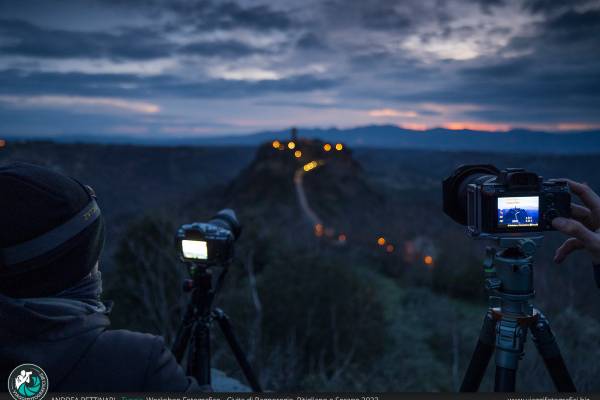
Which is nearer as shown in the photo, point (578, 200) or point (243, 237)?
point (578, 200)

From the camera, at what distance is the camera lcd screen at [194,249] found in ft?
8.18

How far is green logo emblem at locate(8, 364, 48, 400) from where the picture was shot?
117 centimetres

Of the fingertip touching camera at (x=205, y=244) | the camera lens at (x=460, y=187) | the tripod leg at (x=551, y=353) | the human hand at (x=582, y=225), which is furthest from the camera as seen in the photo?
the fingertip touching camera at (x=205, y=244)

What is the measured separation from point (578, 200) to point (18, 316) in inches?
94.9

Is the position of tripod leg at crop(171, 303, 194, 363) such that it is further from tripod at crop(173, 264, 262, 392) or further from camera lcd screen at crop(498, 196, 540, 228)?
camera lcd screen at crop(498, 196, 540, 228)

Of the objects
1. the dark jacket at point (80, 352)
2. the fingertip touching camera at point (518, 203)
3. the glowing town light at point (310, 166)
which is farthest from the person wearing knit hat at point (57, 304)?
the glowing town light at point (310, 166)

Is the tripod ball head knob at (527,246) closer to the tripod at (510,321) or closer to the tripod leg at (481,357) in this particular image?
the tripod at (510,321)

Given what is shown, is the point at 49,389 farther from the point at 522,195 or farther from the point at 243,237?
the point at 243,237

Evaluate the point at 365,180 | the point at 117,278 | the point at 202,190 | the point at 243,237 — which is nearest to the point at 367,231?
the point at 243,237

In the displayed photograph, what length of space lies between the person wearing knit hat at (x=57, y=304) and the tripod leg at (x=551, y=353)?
1.69 meters

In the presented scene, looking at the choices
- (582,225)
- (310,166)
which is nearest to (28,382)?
(582,225)

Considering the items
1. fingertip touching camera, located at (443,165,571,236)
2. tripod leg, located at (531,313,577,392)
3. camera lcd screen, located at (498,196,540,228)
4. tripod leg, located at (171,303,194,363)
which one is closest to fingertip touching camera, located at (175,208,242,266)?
tripod leg, located at (171,303,194,363)

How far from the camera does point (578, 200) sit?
2148 mm

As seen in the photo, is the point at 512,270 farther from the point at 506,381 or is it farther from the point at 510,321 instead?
the point at 506,381
